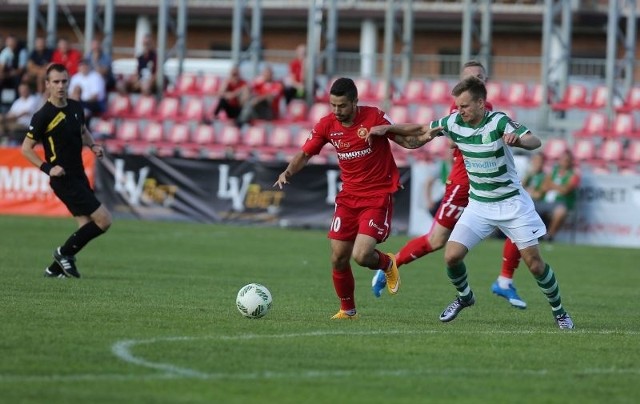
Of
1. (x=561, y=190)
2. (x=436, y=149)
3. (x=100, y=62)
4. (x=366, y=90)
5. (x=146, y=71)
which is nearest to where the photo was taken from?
(x=561, y=190)

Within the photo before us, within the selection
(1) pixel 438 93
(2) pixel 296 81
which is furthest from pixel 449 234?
(2) pixel 296 81

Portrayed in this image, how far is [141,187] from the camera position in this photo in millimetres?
→ 25141

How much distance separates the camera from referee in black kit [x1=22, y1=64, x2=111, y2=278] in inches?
538

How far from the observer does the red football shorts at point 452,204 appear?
1251cm

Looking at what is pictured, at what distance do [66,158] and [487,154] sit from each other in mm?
5342

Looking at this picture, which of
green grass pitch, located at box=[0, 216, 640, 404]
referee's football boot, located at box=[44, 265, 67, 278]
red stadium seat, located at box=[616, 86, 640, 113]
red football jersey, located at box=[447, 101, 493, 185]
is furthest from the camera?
red stadium seat, located at box=[616, 86, 640, 113]

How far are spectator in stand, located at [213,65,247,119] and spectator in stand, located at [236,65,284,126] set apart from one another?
141 mm

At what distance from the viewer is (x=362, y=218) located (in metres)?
10.6

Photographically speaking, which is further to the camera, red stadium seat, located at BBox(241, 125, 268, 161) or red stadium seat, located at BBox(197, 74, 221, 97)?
red stadium seat, located at BBox(197, 74, 221, 97)

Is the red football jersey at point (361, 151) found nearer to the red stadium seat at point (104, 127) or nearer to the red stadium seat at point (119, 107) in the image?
the red stadium seat at point (104, 127)

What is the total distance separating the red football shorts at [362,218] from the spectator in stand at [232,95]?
1763 cm

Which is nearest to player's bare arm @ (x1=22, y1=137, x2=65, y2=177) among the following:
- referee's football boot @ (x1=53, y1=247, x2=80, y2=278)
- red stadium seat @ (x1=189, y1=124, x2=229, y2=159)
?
referee's football boot @ (x1=53, y1=247, x2=80, y2=278)

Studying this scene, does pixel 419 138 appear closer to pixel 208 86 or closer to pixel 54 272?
pixel 54 272

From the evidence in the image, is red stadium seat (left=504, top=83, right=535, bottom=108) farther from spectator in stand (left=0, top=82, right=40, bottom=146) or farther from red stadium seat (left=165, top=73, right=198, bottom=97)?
spectator in stand (left=0, top=82, right=40, bottom=146)
